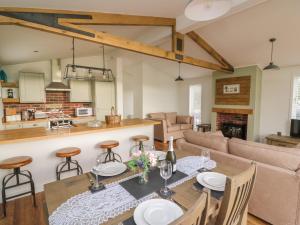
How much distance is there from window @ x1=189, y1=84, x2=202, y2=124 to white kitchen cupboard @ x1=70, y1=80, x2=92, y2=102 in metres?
4.08

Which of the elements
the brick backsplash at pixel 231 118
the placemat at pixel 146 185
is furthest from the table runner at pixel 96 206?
the brick backsplash at pixel 231 118

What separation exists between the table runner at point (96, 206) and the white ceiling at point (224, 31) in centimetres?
220

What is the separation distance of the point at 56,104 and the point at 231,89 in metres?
5.36

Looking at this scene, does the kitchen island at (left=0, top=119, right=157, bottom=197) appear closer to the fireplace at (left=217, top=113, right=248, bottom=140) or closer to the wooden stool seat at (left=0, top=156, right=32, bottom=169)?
the wooden stool seat at (left=0, top=156, right=32, bottom=169)

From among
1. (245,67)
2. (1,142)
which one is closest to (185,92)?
(245,67)

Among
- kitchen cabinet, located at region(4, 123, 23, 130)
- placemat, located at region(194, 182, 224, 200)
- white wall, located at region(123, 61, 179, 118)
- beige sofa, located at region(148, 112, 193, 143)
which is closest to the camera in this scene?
placemat, located at region(194, 182, 224, 200)

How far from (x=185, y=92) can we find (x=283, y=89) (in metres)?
3.48

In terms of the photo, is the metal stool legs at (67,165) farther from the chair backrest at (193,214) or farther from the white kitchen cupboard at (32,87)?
the white kitchen cupboard at (32,87)

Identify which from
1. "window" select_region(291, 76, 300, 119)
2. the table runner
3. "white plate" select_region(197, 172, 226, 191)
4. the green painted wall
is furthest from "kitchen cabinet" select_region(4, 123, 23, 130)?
"window" select_region(291, 76, 300, 119)

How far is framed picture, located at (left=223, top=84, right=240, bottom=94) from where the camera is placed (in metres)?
5.11

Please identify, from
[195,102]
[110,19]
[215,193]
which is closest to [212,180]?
[215,193]

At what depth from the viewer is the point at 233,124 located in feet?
18.0

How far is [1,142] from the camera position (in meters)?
2.09

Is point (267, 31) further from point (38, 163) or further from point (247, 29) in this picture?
point (38, 163)
